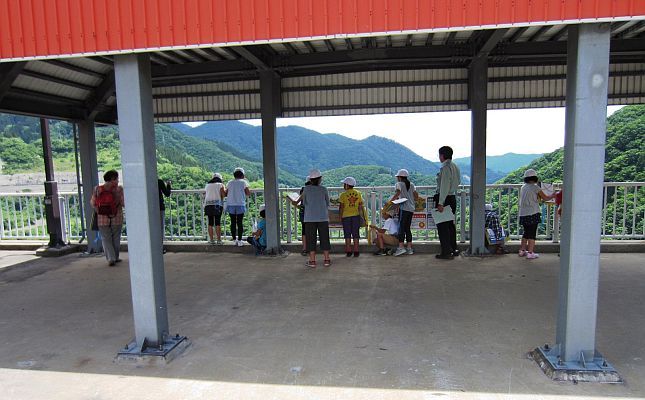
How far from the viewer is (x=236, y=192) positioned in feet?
26.7

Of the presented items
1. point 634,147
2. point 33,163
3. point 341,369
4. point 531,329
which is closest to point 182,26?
point 341,369

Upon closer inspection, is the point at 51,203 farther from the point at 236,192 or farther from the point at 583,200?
the point at 583,200

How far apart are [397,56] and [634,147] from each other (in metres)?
16.4

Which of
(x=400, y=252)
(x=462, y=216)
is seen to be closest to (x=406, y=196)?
(x=400, y=252)

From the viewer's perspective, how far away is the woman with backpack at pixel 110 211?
23.5 feet

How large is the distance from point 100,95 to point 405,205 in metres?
6.13

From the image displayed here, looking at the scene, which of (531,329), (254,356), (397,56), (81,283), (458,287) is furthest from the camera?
(397,56)

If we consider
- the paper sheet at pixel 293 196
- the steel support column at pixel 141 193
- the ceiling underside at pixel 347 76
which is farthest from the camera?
the paper sheet at pixel 293 196

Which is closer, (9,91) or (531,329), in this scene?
(531,329)

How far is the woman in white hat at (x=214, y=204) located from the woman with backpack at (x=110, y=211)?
61.4 inches

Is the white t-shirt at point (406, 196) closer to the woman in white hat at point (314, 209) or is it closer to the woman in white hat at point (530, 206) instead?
the woman in white hat at point (314, 209)

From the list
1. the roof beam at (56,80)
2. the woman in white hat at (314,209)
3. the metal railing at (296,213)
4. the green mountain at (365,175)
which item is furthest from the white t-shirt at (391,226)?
the green mountain at (365,175)

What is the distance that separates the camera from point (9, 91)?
6.35m

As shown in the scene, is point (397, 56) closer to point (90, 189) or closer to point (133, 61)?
point (133, 61)
